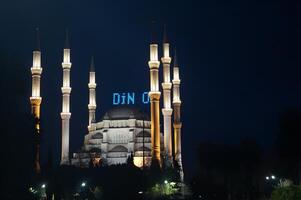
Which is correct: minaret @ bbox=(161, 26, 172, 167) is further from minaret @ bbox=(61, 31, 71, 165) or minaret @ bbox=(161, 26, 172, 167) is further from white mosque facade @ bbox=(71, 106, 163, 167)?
minaret @ bbox=(61, 31, 71, 165)

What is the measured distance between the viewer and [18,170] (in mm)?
26469

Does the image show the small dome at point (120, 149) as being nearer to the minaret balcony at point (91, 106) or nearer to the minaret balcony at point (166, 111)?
the minaret balcony at point (91, 106)

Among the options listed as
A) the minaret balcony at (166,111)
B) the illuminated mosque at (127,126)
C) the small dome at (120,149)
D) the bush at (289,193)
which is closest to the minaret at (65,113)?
the illuminated mosque at (127,126)

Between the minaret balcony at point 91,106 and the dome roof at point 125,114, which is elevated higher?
the minaret balcony at point 91,106

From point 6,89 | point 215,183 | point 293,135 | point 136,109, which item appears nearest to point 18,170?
point 6,89

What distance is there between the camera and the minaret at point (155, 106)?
205 ft

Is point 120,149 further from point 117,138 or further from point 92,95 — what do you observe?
point 92,95

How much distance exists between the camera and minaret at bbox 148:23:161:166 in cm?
6250

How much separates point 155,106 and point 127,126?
14.6 metres

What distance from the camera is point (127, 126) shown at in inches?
3054

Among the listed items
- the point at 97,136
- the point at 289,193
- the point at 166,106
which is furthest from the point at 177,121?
the point at 289,193

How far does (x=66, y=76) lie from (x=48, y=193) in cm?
2277

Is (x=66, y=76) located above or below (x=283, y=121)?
above

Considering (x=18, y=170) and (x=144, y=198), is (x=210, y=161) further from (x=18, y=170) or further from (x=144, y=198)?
(x=18, y=170)
